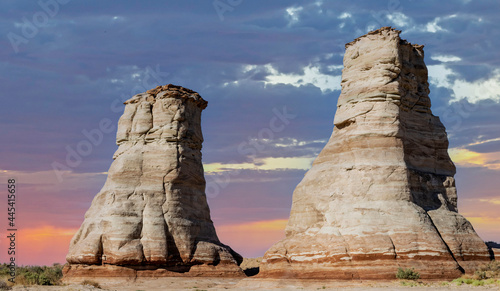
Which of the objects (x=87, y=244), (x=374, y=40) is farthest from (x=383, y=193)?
(x=87, y=244)

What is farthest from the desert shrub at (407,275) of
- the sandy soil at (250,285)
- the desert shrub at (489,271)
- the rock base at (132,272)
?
the rock base at (132,272)

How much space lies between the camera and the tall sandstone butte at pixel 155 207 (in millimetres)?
45469

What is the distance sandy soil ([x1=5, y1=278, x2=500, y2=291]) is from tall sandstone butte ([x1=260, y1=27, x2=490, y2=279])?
504 millimetres

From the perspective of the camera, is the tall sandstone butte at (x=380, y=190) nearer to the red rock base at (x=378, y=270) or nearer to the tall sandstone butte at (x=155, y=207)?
the red rock base at (x=378, y=270)

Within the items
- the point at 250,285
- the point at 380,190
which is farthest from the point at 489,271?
the point at 250,285

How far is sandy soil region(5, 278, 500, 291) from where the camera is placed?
29.4 meters

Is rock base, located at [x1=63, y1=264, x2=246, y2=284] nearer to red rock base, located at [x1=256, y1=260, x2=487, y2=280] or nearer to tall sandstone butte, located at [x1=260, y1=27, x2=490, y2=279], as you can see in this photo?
tall sandstone butte, located at [x1=260, y1=27, x2=490, y2=279]

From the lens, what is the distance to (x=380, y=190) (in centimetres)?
3288

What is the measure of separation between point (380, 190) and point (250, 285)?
942 centimetres

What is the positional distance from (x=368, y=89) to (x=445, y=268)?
10998 millimetres

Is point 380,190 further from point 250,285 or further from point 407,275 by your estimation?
point 250,285

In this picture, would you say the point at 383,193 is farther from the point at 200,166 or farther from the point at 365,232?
the point at 200,166

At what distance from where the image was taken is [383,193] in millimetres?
32750

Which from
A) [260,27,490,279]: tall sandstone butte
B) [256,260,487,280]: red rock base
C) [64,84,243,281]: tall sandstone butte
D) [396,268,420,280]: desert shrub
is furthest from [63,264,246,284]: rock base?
[396,268,420,280]: desert shrub
